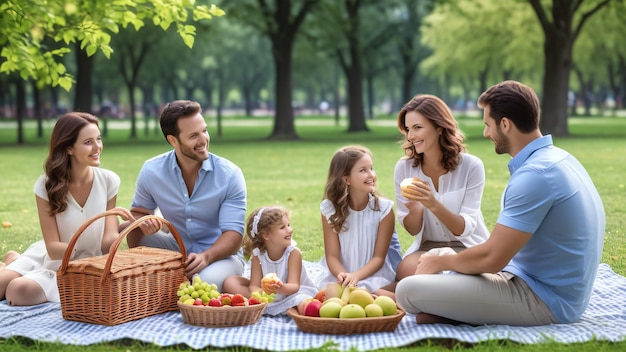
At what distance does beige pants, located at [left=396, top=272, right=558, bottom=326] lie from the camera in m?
5.93

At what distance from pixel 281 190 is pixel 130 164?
7.25 m

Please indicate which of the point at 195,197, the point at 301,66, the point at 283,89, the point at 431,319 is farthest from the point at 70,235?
the point at 301,66

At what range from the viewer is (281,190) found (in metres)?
15.7

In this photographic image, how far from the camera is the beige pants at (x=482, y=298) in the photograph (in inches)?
234

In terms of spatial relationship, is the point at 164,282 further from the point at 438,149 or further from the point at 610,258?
the point at 610,258

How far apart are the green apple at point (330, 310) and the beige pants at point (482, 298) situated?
20.0 inches

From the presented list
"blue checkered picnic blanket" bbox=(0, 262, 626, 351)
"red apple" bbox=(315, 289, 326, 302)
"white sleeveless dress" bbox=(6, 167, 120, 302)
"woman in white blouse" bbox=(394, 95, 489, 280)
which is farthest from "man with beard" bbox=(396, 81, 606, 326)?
"white sleeveless dress" bbox=(6, 167, 120, 302)

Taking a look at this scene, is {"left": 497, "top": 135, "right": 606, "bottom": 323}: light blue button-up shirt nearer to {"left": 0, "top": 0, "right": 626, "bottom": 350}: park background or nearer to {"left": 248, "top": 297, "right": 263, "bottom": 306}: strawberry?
{"left": 0, "top": 0, "right": 626, "bottom": 350}: park background

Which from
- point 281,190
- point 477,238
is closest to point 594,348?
point 477,238

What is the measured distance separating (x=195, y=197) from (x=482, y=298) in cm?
267

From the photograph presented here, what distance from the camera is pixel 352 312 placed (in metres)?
5.99

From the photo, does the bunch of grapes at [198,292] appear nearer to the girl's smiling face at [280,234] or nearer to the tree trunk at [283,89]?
the girl's smiling face at [280,234]

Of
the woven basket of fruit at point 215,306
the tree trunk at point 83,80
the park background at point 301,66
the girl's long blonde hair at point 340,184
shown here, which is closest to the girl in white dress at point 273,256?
the girl's long blonde hair at point 340,184

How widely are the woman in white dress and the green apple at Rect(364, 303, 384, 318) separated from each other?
2442 millimetres
